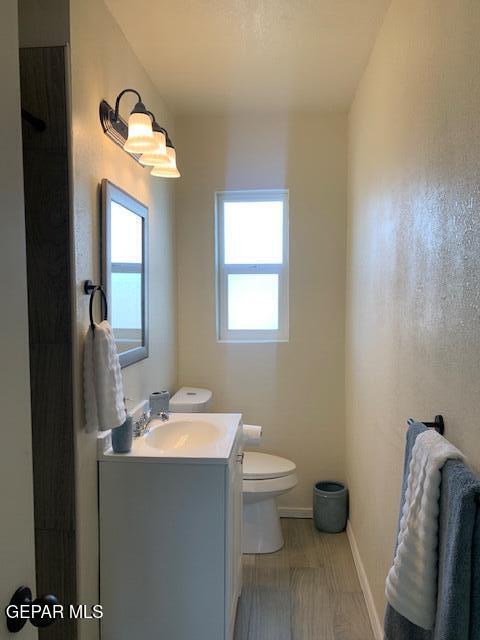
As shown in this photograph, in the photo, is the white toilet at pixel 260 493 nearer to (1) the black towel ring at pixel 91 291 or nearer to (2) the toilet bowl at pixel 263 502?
(2) the toilet bowl at pixel 263 502

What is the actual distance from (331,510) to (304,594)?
0.66 metres

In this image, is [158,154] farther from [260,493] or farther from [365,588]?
[365,588]

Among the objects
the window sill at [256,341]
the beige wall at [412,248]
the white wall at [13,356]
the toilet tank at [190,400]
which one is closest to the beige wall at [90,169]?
the toilet tank at [190,400]

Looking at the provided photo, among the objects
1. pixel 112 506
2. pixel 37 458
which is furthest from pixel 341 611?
pixel 37 458

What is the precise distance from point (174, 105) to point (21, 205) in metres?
2.29

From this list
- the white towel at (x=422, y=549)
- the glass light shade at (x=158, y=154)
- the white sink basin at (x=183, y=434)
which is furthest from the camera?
the white sink basin at (x=183, y=434)

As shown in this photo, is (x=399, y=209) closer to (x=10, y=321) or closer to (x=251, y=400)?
(x=10, y=321)

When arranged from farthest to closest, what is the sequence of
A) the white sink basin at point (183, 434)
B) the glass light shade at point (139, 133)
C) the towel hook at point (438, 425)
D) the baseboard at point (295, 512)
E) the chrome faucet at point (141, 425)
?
the baseboard at point (295, 512), the white sink basin at point (183, 434), the chrome faucet at point (141, 425), the glass light shade at point (139, 133), the towel hook at point (438, 425)

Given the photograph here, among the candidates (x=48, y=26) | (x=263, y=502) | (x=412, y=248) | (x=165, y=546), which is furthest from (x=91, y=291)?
(x=263, y=502)

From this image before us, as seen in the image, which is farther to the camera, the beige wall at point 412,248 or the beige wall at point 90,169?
the beige wall at point 90,169

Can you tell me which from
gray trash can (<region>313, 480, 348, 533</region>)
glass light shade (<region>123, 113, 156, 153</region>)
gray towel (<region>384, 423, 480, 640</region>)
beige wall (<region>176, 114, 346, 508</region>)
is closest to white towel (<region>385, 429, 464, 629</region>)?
gray towel (<region>384, 423, 480, 640</region>)

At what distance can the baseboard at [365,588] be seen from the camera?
2.02 m

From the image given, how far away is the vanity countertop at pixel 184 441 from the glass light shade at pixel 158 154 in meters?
1.11

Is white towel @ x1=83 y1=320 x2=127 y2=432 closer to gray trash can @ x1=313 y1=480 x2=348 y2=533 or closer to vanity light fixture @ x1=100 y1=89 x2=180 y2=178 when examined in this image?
vanity light fixture @ x1=100 y1=89 x2=180 y2=178
